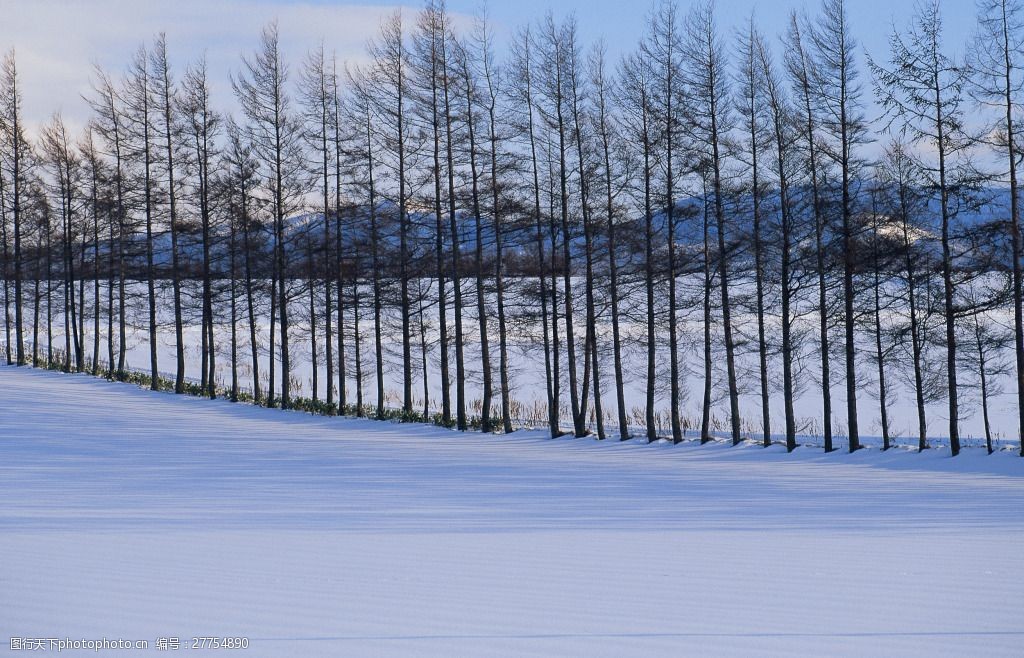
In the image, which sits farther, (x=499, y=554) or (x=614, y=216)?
(x=614, y=216)

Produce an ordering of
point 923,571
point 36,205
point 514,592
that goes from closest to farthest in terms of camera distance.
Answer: point 514,592 → point 923,571 → point 36,205

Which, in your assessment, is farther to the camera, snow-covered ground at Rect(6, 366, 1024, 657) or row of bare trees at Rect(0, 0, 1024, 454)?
row of bare trees at Rect(0, 0, 1024, 454)

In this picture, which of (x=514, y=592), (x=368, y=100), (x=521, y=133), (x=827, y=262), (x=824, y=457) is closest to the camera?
(x=514, y=592)

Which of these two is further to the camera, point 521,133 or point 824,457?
point 521,133

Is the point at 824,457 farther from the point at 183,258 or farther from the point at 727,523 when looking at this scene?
the point at 183,258

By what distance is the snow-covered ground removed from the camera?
253 inches

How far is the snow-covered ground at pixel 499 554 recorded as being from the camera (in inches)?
253

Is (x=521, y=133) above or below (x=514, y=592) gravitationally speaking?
above

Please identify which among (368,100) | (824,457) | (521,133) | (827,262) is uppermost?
(368,100)

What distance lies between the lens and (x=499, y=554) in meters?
9.28

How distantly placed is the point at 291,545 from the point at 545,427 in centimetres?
2193

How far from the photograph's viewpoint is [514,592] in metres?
7.63

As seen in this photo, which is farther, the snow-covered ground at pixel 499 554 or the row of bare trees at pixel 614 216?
the row of bare trees at pixel 614 216

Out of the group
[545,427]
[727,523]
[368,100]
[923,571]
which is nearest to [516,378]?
[545,427]
